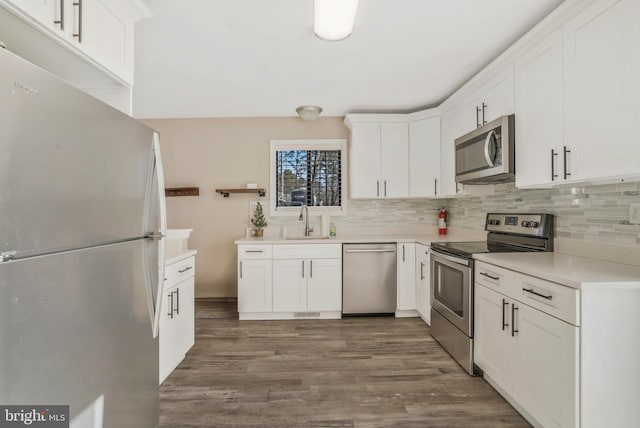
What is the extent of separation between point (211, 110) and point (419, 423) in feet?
12.4

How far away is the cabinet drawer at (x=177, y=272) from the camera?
2285 mm

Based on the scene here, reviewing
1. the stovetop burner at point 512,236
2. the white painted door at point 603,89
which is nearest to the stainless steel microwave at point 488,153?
the stovetop burner at point 512,236

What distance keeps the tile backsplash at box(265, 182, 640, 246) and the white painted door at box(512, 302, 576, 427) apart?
73 centimetres

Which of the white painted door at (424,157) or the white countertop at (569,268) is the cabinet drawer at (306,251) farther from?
the white countertop at (569,268)

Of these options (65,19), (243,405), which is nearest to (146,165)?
(65,19)

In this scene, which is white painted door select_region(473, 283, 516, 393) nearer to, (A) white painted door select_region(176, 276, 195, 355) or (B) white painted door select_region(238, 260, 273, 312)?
(B) white painted door select_region(238, 260, 273, 312)

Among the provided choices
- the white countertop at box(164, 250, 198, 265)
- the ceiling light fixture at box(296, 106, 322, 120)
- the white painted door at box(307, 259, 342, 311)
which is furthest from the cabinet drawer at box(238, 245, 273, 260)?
the ceiling light fixture at box(296, 106, 322, 120)

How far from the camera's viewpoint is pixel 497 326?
6.80 feet

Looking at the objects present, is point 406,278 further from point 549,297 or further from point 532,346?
point 549,297

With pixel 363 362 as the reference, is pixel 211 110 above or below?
above

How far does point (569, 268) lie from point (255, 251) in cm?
278

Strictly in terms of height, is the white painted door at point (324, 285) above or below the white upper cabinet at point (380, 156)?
below

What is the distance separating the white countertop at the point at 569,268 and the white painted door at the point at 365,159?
70.7 inches

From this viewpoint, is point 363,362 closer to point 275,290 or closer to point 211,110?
point 275,290
